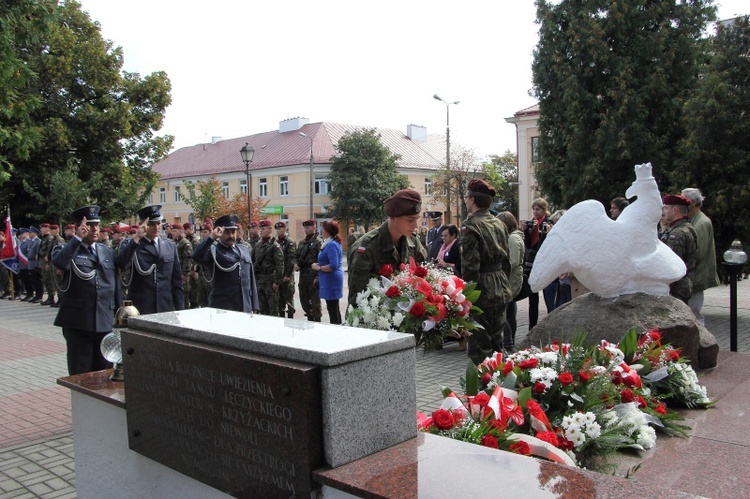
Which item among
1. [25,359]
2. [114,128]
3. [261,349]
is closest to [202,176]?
[114,128]

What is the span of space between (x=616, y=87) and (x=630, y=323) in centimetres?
1287

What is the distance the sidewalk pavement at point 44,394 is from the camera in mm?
4633

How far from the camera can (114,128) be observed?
24000mm

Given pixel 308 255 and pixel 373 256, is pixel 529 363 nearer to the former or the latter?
pixel 373 256

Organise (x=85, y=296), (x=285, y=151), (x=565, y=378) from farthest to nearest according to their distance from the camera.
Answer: (x=285, y=151)
(x=85, y=296)
(x=565, y=378)

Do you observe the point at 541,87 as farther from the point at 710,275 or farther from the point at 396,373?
the point at 396,373

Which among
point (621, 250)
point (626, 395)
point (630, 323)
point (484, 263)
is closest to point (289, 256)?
point (484, 263)

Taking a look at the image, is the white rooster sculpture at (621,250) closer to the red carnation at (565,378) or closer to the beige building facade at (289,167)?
the red carnation at (565,378)

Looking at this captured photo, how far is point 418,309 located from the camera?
12.7 ft

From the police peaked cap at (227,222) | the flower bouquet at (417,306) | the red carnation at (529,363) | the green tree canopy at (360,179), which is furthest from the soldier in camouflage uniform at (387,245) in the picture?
the green tree canopy at (360,179)

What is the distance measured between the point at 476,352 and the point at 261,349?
3.93 metres

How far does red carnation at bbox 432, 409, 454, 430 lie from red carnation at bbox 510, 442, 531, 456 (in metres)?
0.29

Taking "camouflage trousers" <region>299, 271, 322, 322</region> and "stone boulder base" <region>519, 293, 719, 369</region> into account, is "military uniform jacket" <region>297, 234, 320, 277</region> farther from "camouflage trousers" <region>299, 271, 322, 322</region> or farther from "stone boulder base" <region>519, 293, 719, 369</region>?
"stone boulder base" <region>519, 293, 719, 369</region>

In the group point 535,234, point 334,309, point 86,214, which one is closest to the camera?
point 86,214
